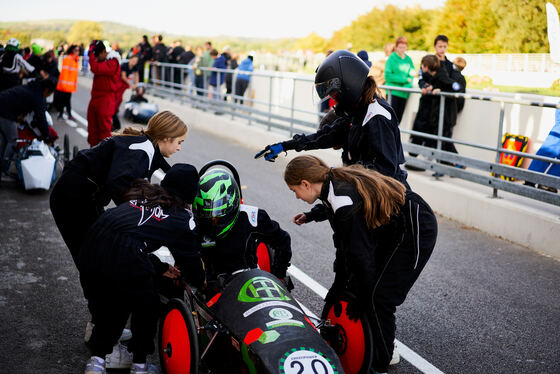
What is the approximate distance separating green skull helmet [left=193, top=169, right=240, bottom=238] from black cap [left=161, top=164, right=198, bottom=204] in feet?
0.84

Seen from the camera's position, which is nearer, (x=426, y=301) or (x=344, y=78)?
(x=344, y=78)

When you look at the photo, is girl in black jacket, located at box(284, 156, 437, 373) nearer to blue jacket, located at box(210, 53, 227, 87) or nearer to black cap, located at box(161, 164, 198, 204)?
black cap, located at box(161, 164, 198, 204)

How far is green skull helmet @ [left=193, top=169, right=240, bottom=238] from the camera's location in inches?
157

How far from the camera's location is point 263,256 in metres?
4.68

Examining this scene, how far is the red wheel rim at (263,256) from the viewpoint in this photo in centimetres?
466

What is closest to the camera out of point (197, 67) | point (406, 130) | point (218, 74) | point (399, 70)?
point (406, 130)

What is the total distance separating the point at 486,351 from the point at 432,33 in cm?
5328

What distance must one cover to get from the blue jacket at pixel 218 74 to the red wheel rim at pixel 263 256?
13432 mm

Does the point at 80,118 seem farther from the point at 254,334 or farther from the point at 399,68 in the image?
the point at 254,334

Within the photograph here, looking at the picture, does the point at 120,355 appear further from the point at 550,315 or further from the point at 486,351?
the point at 550,315

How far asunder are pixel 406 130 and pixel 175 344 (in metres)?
6.48

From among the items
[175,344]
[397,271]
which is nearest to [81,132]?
[175,344]

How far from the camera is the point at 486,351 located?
4.46 m

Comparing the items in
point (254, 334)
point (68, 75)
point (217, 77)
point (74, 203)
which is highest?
point (217, 77)
